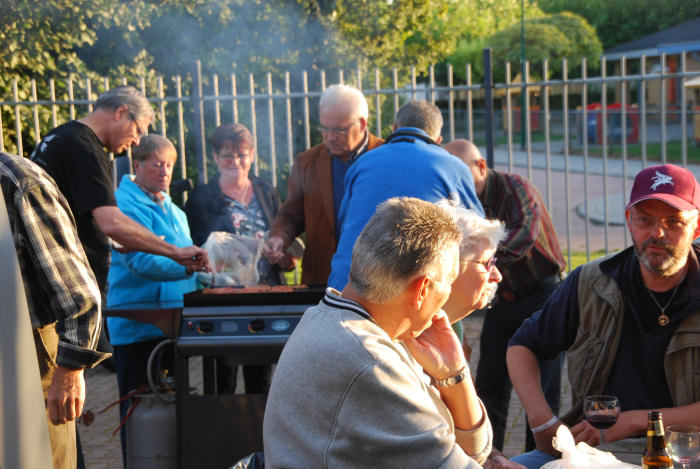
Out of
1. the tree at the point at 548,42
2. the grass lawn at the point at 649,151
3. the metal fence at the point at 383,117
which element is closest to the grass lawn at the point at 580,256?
the metal fence at the point at 383,117

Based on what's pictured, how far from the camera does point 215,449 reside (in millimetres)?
4164

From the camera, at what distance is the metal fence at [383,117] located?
7.72 meters

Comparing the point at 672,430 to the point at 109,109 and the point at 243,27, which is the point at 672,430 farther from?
the point at 243,27

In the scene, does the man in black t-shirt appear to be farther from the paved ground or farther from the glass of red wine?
the glass of red wine

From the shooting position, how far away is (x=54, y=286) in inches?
117

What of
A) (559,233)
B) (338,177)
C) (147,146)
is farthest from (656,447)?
(559,233)

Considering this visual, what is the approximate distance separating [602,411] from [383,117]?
11157 millimetres

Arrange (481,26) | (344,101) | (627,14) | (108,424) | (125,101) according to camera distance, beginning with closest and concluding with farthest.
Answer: (125,101) < (344,101) < (108,424) < (481,26) < (627,14)

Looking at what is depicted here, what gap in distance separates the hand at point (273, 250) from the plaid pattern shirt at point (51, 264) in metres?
1.95

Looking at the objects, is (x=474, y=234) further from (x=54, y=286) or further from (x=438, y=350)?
(x=54, y=286)

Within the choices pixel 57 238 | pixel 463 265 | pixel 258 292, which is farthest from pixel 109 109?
pixel 463 265

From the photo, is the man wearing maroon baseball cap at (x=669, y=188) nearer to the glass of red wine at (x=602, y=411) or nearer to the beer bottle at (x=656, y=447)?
the glass of red wine at (x=602, y=411)

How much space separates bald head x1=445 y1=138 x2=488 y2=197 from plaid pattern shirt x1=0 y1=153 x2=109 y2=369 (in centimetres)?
222

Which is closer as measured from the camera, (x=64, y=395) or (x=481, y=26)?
(x=64, y=395)
